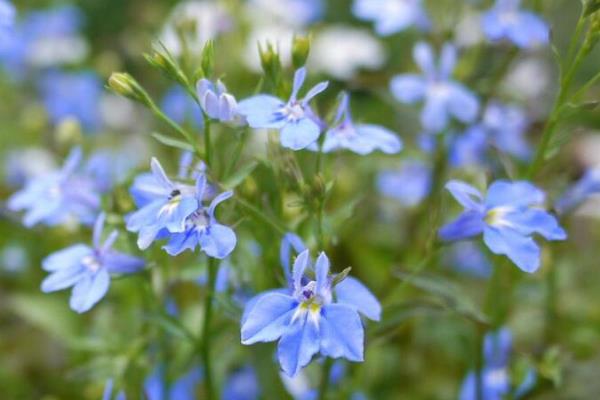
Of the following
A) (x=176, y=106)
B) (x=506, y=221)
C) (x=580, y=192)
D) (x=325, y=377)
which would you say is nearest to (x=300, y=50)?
(x=506, y=221)

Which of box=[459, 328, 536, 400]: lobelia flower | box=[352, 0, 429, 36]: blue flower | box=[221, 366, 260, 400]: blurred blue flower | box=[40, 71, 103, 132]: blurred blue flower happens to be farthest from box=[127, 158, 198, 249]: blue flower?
box=[40, 71, 103, 132]: blurred blue flower

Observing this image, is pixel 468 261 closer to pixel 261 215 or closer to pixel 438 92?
pixel 438 92

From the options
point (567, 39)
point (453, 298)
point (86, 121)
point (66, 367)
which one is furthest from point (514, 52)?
point (567, 39)

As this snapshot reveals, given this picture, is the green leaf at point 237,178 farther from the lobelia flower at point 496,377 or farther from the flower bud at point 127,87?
the lobelia flower at point 496,377

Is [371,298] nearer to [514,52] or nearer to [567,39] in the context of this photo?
[514,52]

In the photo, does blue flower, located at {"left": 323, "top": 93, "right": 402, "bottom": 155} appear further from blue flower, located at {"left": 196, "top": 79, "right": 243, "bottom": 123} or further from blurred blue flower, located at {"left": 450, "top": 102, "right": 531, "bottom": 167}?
blurred blue flower, located at {"left": 450, "top": 102, "right": 531, "bottom": 167}
